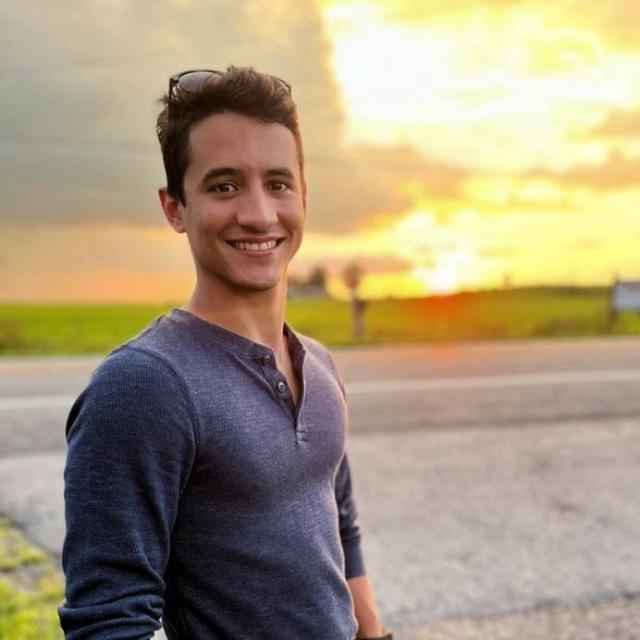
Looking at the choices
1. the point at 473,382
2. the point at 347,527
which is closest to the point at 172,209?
the point at 347,527

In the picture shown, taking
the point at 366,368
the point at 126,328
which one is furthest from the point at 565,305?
the point at 366,368

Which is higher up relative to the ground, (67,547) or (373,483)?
(67,547)

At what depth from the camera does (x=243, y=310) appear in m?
1.70

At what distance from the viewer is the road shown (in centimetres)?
382

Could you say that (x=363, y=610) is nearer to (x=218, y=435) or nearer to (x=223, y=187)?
(x=218, y=435)

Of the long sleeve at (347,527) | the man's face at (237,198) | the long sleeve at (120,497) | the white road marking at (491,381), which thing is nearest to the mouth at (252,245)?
the man's face at (237,198)

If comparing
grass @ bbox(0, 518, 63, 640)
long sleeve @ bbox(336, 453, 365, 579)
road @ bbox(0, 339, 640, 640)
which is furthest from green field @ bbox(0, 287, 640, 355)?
long sleeve @ bbox(336, 453, 365, 579)

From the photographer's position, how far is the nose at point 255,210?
1.64 metres

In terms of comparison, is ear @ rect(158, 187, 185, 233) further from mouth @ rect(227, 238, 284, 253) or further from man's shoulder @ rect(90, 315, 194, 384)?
man's shoulder @ rect(90, 315, 194, 384)

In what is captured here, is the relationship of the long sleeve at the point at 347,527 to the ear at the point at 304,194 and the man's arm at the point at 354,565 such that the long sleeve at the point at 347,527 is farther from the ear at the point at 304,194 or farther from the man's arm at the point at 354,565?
the ear at the point at 304,194

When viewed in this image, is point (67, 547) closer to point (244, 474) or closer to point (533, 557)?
point (244, 474)

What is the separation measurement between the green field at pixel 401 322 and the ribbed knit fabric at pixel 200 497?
12.1 m

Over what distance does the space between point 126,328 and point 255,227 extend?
59.2ft

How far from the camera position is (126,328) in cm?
1917
